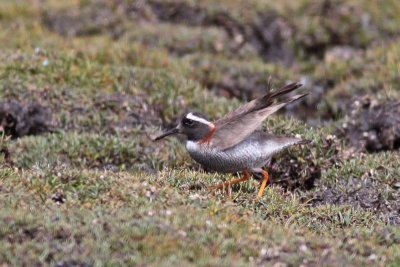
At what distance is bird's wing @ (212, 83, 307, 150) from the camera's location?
260 inches

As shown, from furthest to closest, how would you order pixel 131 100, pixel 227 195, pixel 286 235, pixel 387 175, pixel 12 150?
pixel 131 100
pixel 12 150
pixel 387 175
pixel 227 195
pixel 286 235

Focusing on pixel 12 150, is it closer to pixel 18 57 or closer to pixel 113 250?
pixel 18 57

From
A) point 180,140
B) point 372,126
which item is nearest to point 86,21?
point 180,140

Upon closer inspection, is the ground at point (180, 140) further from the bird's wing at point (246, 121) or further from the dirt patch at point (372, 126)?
the bird's wing at point (246, 121)

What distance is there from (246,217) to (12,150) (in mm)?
4402

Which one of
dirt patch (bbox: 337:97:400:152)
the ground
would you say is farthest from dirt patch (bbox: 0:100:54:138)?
dirt patch (bbox: 337:97:400:152)

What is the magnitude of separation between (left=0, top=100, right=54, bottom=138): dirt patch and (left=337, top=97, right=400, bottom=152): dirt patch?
5101mm

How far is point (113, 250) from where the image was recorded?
4934 mm

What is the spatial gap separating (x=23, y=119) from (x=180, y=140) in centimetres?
271

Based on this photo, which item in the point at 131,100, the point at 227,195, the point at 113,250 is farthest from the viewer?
the point at 131,100

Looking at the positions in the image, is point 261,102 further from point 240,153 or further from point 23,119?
point 23,119

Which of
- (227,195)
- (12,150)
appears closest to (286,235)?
(227,195)

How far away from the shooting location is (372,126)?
9.96 m

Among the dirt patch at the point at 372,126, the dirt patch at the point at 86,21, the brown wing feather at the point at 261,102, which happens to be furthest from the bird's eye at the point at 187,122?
the dirt patch at the point at 86,21
